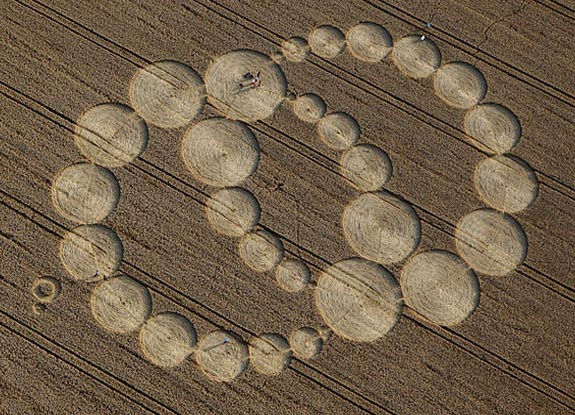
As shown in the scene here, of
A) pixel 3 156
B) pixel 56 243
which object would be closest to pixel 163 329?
pixel 56 243

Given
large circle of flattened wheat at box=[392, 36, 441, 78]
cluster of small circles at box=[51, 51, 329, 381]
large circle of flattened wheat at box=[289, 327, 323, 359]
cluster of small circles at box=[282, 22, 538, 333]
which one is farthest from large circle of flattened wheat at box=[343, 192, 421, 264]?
large circle of flattened wheat at box=[392, 36, 441, 78]

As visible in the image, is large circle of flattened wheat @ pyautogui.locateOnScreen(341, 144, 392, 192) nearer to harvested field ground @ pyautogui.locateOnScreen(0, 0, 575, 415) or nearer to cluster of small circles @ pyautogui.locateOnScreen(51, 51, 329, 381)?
harvested field ground @ pyautogui.locateOnScreen(0, 0, 575, 415)

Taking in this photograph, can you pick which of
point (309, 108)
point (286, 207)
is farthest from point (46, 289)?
point (309, 108)

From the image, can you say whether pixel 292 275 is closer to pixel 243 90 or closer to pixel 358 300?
pixel 358 300

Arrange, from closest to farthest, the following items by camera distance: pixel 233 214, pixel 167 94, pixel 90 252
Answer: pixel 90 252 < pixel 233 214 < pixel 167 94


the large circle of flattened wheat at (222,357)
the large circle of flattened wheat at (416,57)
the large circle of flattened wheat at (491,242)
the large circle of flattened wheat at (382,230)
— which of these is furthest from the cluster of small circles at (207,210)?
the large circle of flattened wheat at (491,242)

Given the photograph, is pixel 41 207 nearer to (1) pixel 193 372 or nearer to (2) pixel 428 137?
(1) pixel 193 372
